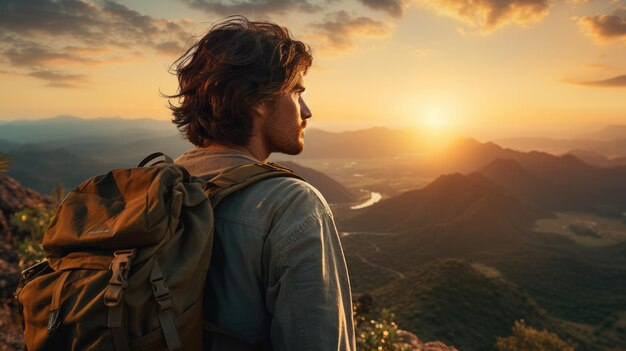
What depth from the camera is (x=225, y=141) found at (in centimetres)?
253

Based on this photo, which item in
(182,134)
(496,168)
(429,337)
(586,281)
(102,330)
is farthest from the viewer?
(496,168)

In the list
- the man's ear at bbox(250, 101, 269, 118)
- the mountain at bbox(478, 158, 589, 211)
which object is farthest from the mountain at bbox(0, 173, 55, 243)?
the mountain at bbox(478, 158, 589, 211)

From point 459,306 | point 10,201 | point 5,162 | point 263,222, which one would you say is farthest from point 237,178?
point 459,306

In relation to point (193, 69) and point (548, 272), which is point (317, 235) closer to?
point (193, 69)

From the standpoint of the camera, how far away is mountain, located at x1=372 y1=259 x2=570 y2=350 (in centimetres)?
4288

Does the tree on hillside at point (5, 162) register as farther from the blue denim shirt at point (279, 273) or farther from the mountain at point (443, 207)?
the mountain at point (443, 207)

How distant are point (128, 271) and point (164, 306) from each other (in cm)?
22

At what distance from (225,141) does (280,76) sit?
580 mm

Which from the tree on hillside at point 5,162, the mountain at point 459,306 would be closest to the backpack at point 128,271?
the tree on hillside at point 5,162

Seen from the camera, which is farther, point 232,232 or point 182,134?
point 182,134

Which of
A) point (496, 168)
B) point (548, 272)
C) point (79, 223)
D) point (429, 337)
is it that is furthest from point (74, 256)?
point (496, 168)

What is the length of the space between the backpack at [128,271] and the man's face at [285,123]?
71 cm

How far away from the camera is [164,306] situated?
162 centimetres

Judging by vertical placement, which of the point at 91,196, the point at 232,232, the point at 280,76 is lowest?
the point at 232,232
